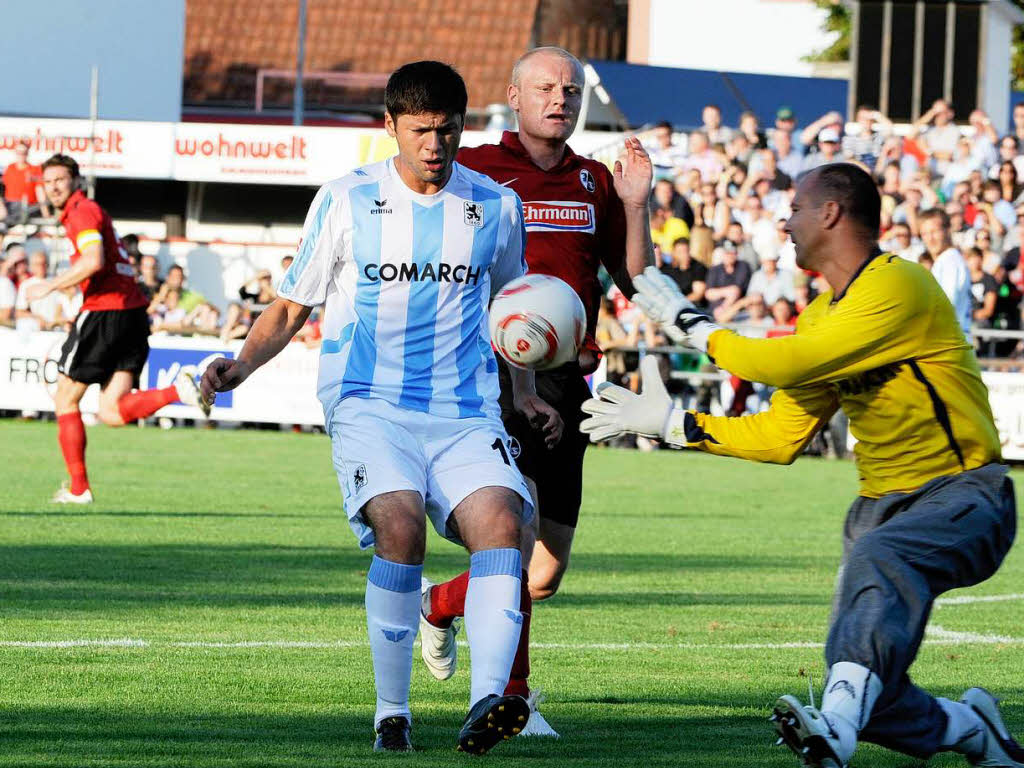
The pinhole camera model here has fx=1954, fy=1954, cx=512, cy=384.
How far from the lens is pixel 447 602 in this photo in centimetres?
668

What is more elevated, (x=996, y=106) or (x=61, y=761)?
(x=996, y=106)

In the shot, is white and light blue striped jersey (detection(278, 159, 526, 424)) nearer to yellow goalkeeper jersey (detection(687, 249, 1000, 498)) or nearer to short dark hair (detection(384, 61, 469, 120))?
short dark hair (detection(384, 61, 469, 120))

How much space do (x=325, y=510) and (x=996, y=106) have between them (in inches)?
1200

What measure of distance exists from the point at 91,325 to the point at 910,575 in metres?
9.00

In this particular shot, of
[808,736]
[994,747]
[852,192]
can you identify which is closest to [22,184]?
[852,192]

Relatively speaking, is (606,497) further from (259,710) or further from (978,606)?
(259,710)

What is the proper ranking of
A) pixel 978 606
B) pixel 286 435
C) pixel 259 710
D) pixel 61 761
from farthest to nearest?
1. pixel 286 435
2. pixel 978 606
3. pixel 259 710
4. pixel 61 761

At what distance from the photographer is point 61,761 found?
17.5 feet

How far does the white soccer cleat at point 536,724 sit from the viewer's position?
6.26 m

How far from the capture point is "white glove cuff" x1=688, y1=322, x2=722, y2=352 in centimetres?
585

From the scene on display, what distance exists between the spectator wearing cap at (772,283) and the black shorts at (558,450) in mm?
15568

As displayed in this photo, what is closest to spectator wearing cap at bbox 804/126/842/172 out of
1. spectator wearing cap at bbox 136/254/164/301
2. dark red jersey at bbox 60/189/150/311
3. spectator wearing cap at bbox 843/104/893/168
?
spectator wearing cap at bbox 843/104/893/168

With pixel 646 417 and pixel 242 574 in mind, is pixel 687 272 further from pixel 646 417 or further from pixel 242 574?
pixel 646 417

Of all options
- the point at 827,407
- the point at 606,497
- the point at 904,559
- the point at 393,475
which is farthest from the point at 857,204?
the point at 606,497
